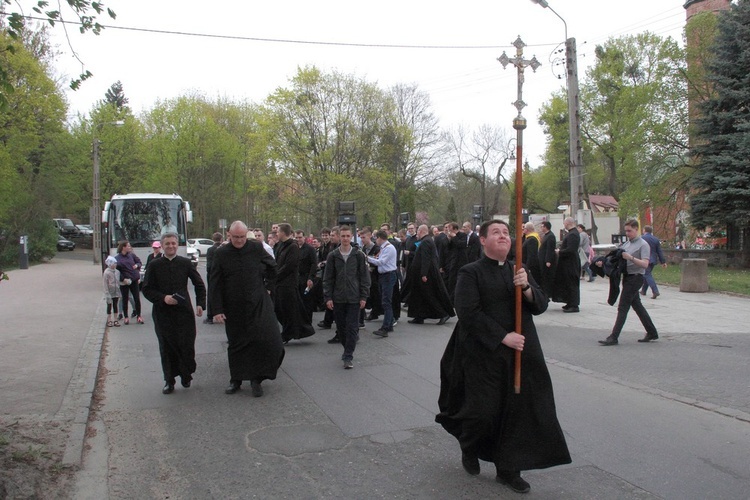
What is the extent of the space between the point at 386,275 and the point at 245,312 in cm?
462

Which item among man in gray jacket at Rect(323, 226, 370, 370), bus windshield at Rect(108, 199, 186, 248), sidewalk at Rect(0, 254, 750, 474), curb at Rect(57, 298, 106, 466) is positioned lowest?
curb at Rect(57, 298, 106, 466)

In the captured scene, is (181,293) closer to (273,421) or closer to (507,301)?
(273,421)

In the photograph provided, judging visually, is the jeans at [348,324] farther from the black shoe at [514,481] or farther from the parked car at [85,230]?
the parked car at [85,230]

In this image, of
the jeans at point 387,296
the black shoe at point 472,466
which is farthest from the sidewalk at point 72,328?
the black shoe at point 472,466

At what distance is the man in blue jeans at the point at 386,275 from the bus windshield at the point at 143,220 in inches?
423

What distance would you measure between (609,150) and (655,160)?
19.1 meters

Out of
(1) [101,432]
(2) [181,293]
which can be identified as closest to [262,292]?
(2) [181,293]

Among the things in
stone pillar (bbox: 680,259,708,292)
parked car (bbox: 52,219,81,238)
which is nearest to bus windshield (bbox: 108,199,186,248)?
stone pillar (bbox: 680,259,708,292)

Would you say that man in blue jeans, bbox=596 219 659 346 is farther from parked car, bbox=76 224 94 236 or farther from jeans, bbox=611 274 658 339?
parked car, bbox=76 224 94 236

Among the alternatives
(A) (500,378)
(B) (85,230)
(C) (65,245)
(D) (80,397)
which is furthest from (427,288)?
(B) (85,230)

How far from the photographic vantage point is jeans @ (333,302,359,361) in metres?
8.32

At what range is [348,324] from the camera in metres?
8.40

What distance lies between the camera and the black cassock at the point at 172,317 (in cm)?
716

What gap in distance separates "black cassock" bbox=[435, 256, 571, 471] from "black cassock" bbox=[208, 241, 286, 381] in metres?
3.21
